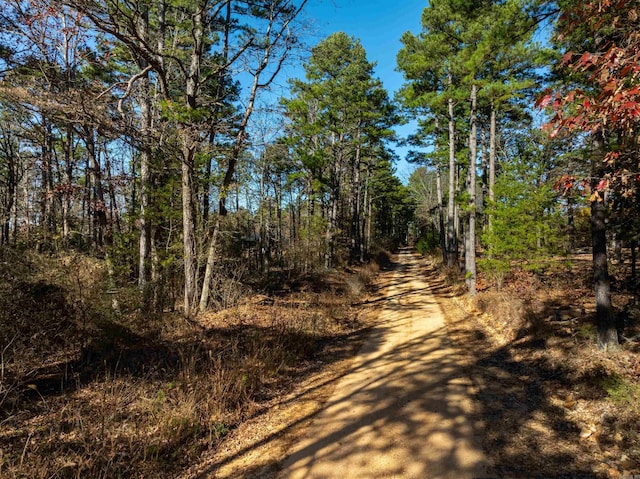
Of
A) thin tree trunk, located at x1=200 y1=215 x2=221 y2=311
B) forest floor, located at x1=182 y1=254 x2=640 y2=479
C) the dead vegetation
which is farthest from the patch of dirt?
thin tree trunk, located at x1=200 y1=215 x2=221 y2=311

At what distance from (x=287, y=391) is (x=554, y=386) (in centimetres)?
443

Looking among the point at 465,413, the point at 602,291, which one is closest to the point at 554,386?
the point at 465,413

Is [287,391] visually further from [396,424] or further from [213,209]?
[213,209]

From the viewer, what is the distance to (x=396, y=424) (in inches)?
168

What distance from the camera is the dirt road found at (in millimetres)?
3473

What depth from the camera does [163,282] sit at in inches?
361

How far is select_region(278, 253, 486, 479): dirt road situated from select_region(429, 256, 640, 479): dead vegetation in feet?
1.14

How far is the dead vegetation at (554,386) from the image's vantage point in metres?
3.53

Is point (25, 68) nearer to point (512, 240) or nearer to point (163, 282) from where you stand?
point (163, 282)

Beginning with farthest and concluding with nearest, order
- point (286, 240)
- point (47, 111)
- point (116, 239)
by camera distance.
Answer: point (286, 240) → point (116, 239) → point (47, 111)

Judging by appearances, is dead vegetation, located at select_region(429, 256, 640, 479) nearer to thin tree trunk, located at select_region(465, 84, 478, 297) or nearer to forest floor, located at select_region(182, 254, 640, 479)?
forest floor, located at select_region(182, 254, 640, 479)

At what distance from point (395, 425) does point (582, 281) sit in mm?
9898

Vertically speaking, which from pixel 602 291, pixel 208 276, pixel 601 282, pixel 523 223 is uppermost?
pixel 523 223

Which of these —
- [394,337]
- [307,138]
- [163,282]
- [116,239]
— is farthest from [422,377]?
[307,138]
